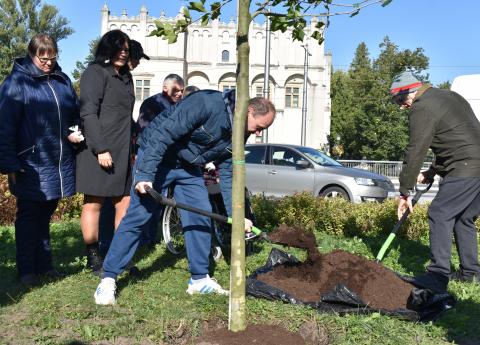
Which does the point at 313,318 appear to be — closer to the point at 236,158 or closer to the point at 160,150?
the point at 236,158

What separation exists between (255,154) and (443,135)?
8439 millimetres

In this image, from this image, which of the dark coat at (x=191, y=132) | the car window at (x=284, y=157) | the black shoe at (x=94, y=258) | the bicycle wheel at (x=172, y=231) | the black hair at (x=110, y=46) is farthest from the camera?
the car window at (x=284, y=157)

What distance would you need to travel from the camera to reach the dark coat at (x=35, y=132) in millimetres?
4066

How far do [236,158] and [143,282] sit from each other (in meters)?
1.86

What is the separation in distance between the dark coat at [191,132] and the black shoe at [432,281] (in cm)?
184

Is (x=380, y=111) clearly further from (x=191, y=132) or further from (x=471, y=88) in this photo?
(x=191, y=132)

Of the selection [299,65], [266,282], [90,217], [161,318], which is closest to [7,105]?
[90,217]

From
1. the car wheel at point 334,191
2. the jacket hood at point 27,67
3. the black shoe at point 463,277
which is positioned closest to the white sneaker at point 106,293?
the jacket hood at point 27,67

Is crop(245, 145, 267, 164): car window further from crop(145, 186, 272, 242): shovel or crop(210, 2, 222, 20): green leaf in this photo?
crop(210, 2, 222, 20): green leaf

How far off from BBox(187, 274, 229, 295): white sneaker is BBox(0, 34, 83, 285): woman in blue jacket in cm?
128

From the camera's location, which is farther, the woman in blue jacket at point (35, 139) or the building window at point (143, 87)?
the building window at point (143, 87)

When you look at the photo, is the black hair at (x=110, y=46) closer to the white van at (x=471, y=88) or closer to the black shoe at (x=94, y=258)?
the black shoe at (x=94, y=258)

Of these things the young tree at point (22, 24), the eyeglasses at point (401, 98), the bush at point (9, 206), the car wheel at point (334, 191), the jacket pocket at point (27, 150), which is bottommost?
the car wheel at point (334, 191)

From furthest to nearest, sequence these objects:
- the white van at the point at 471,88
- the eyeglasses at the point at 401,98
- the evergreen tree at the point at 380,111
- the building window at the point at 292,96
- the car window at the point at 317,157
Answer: the building window at the point at 292,96 → the evergreen tree at the point at 380,111 → the car window at the point at 317,157 → the white van at the point at 471,88 → the eyeglasses at the point at 401,98
